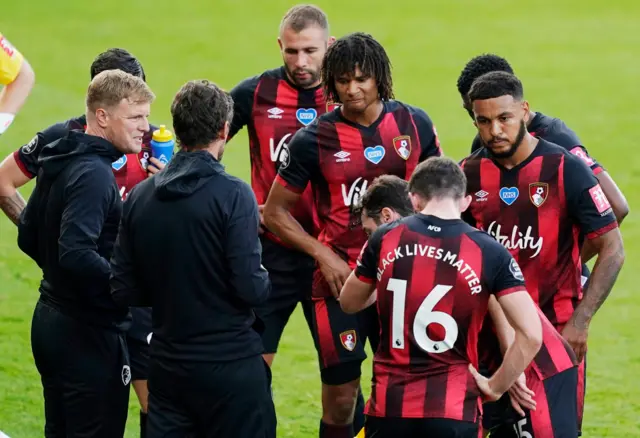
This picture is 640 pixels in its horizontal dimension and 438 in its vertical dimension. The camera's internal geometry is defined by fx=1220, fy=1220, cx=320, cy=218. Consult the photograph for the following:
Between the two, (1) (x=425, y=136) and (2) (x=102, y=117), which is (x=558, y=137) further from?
(2) (x=102, y=117)

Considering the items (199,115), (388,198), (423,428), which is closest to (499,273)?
(423,428)

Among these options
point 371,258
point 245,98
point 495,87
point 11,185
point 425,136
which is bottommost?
point 371,258

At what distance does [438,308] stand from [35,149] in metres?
2.46

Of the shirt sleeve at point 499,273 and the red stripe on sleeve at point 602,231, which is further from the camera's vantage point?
the red stripe on sleeve at point 602,231

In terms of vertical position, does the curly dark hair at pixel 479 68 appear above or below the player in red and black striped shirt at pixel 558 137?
above

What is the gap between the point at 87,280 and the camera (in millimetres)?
5195

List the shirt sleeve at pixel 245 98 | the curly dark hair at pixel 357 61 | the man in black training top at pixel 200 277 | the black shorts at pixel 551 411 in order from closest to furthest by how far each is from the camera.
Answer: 1. the man in black training top at pixel 200 277
2. the black shorts at pixel 551 411
3. the curly dark hair at pixel 357 61
4. the shirt sleeve at pixel 245 98

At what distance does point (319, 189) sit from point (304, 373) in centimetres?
269

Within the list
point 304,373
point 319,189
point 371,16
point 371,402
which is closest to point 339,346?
point 319,189

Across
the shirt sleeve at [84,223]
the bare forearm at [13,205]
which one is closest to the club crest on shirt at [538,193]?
the shirt sleeve at [84,223]

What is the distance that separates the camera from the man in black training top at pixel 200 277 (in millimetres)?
4789

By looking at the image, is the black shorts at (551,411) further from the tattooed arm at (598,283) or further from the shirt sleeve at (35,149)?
the shirt sleeve at (35,149)

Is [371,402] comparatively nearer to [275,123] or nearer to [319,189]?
[319,189]

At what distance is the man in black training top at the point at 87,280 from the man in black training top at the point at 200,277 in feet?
1.05
